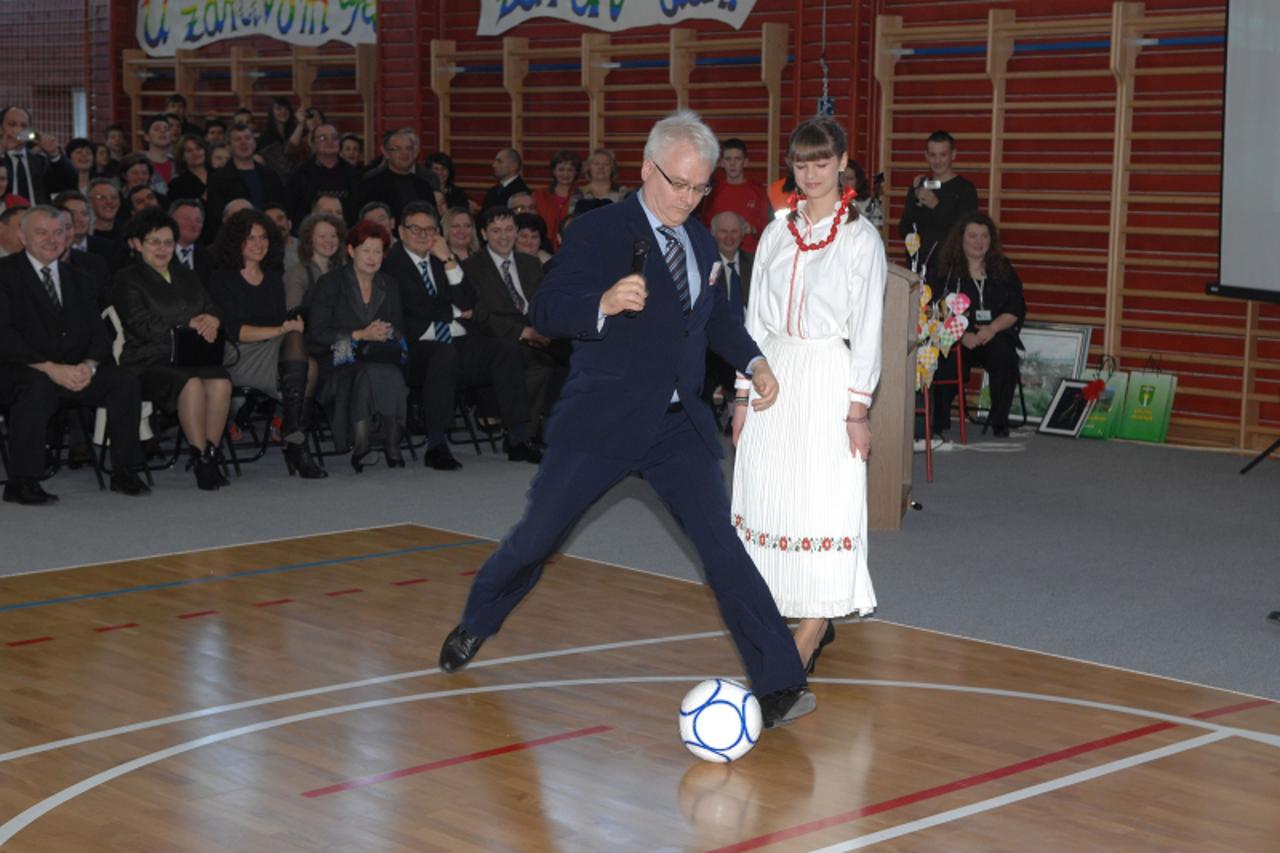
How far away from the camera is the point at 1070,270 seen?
37.5 feet

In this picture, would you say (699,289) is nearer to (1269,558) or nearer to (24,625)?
(24,625)

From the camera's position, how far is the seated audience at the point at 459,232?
9.84 metres

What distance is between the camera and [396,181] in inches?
460

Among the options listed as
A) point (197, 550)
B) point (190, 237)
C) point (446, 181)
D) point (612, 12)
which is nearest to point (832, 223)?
point (197, 550)

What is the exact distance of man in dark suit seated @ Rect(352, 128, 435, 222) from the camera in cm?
1162

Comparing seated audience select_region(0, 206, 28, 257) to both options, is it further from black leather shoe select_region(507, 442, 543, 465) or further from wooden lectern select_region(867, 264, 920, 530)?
wooden lectern select_region(867, 264, 920, 530)

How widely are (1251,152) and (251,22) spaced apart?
31.6ft

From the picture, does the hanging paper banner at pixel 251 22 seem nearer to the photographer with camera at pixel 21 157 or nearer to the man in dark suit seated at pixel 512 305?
the photographer with camera at pixel 21 157

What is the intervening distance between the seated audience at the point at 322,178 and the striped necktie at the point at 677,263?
25.4 ft

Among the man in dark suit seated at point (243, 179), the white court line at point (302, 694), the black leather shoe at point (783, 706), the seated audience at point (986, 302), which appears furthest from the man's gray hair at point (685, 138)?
the man in dark suit seated at point (243, 179)

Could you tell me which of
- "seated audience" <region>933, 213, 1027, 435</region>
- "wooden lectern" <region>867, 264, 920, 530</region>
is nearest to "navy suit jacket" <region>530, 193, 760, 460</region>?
"wooden lectern" <region>867, 264, 920, 530</region>

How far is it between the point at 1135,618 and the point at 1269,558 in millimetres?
1407

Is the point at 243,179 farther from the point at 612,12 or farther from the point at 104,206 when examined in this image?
the point at 612,12

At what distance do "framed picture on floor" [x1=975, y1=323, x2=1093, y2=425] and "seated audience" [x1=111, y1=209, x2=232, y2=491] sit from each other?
199 inches
